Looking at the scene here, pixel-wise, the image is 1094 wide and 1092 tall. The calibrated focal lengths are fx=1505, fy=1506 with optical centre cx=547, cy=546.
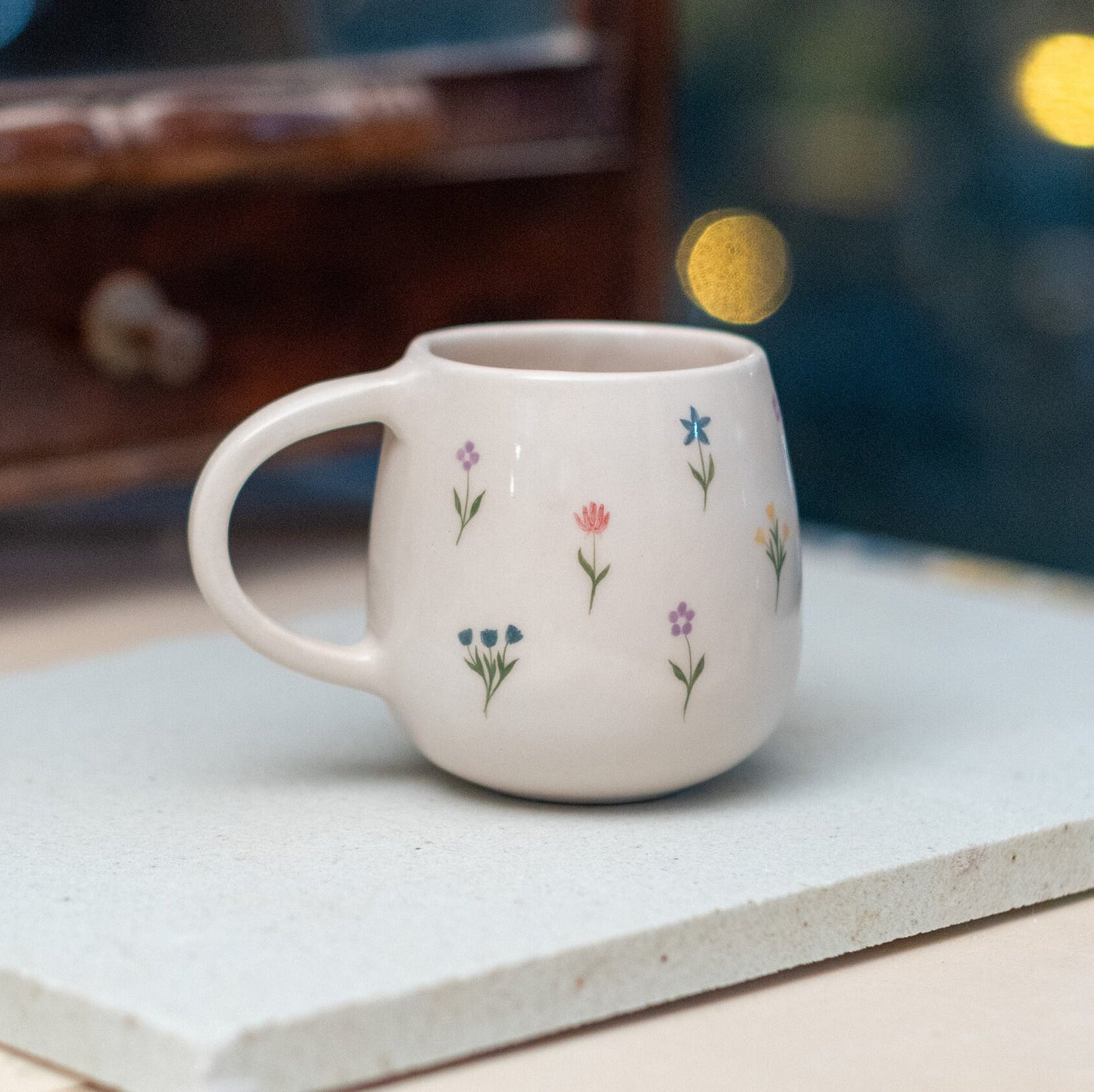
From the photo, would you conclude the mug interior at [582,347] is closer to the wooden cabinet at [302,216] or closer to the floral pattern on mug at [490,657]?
the floral pattern on mug at [490,657]

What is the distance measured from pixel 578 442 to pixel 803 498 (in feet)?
2.15

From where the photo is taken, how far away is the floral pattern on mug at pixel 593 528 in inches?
15.7

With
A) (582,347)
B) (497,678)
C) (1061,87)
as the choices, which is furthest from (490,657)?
(1061,87)

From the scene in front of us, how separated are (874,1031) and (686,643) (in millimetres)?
110

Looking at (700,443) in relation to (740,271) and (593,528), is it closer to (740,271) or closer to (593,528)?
(593,528)

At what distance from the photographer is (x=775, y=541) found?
0.43 metres

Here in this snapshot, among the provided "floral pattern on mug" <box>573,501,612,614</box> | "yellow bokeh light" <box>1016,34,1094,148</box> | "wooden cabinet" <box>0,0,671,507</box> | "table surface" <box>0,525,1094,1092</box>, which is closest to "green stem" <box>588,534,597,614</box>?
"floral pattern on mug" <box>573,501,612,614</box>

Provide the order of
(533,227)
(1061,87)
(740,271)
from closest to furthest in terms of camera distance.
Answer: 1. (533,227)
2. (1061,87)
3. (740,271)

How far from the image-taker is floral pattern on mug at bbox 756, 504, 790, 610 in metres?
0.42

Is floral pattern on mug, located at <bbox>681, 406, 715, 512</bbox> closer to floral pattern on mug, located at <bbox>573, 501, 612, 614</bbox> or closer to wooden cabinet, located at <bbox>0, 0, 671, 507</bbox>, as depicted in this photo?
floral pattern on mug, located at <bbox>573, 501, 612, 614</bbox>

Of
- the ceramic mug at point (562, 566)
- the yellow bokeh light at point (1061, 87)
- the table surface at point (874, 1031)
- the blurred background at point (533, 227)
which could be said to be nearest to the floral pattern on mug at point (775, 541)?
the ceramic mug at point (562, 566)

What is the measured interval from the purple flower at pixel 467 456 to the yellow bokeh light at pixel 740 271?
65cm

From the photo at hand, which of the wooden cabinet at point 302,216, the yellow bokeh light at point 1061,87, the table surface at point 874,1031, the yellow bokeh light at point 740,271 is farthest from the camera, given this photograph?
A: the yellow bokeh light at point 740,271

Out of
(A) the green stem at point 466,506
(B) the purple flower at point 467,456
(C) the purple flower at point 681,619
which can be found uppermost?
(B) the purple flower at point 467,456
